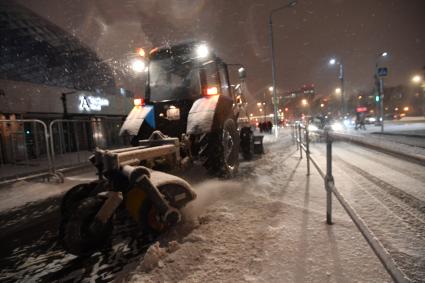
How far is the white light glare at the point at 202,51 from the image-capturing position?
18.7 ft

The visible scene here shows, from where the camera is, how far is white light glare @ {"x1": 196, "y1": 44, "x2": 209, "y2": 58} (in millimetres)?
5691

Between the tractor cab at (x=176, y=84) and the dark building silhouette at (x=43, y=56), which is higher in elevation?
the dark building silhouette at (x=43, y=56)

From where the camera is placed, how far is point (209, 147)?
5152 mm

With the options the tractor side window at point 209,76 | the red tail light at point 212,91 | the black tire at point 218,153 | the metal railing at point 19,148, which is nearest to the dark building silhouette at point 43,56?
the metal railing at point 19,148

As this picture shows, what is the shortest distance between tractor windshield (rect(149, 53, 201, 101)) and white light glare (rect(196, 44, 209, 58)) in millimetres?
235

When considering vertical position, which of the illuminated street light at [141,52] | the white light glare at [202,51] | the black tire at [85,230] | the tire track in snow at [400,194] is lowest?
the tire track in snow at [400,194]

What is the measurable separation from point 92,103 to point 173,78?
15847 millimetres

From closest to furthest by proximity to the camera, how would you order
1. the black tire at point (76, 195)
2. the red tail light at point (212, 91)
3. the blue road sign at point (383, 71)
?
the black tire at point (76, 195) → the red tail light at point (212, 91) → the blue road sign at point (383, 71)

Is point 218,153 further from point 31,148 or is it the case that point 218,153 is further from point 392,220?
point 31,148

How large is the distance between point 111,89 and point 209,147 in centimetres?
2289

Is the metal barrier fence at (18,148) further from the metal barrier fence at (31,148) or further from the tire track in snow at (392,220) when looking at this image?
the tire track in snow at (392,220)

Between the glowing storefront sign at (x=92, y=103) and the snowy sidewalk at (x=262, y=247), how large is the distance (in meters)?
17.4

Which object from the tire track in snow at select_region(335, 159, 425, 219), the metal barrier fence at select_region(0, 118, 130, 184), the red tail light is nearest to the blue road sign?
the tire track in snow at select_region(335, 159, 425, 219)

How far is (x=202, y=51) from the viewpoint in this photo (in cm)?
570
